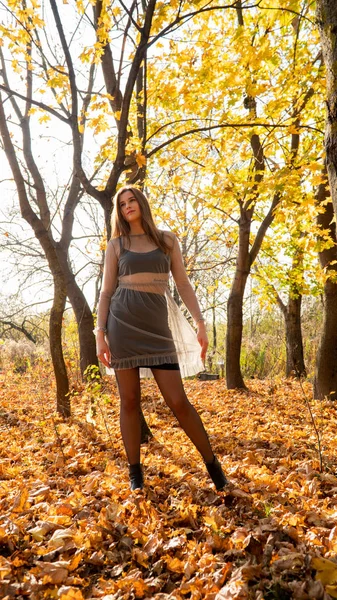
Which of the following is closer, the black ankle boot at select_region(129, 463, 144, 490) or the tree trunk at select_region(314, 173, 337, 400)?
the black ankle boot at select_region(129, 463, 144, 490)

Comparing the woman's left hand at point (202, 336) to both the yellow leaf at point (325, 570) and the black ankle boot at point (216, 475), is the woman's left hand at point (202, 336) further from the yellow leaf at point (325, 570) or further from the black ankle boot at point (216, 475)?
the yellow leaf at point (325, 570)

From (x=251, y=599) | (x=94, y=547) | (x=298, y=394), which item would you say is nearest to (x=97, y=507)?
(x=94, y=547)

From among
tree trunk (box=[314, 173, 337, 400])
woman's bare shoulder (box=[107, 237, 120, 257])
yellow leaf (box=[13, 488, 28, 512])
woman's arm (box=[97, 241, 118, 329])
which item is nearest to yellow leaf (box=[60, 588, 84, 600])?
yellow leaf (box=[13, 488, 28, 512])

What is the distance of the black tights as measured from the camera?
2680mm

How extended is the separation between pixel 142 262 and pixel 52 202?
38.5 ft

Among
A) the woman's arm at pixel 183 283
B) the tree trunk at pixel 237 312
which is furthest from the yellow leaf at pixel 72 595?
the tree trunk at pixel 237 312

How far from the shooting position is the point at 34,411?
5.72 meters

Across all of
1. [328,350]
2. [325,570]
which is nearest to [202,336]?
[325,570]

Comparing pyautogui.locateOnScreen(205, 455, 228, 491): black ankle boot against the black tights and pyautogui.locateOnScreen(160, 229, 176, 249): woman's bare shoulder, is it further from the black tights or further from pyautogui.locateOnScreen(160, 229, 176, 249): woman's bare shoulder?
pyautogui.locateOnScreen(160, 229, 176, 249): woman's bare shoulder

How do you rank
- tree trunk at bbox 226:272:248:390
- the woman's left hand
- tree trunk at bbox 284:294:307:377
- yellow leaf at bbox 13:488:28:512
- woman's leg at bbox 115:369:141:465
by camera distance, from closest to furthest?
yellow leaf at bbox 13:488:28:512 < woman's leg at bbox 115:369:141:465 < the woman's left hand < tree trunk at bbox 226:272:248:390 < tree trunk at bbox 284:294:307:377

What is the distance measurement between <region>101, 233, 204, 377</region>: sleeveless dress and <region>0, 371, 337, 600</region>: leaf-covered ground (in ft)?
2.88

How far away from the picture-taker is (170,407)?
8.74ft

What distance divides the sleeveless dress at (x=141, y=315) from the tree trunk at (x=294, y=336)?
701 cm

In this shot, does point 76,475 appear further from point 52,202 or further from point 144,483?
point 52,202
